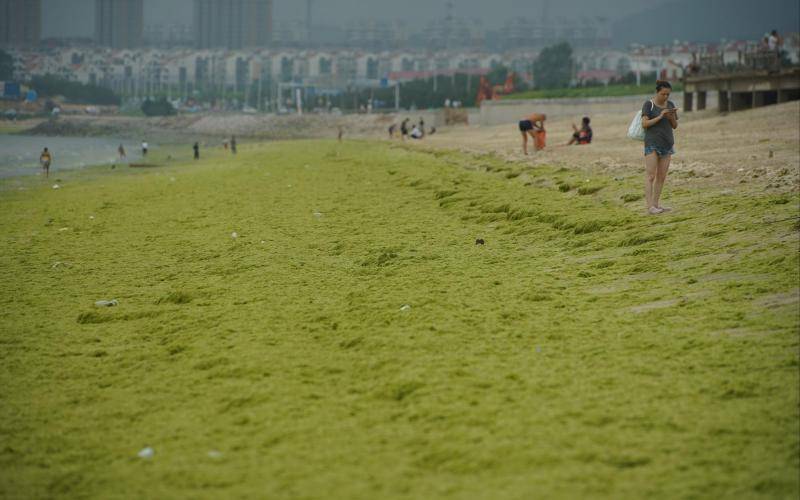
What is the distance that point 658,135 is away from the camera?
12.3 m

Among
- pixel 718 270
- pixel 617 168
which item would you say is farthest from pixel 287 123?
pixel 718 270

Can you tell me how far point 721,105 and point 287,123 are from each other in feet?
352

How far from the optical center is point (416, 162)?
95.7 feet

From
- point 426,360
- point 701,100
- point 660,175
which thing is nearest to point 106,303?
point 426,360

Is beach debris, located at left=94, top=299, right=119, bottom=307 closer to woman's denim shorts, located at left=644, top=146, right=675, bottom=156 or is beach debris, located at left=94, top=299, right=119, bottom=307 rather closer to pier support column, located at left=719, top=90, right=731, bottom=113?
woman's denim shorts, located at left=644, top=146, right=675, bottom=156

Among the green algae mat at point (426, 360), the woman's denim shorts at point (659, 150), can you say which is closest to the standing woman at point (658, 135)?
the woman's denim shorts at point (659, 150)

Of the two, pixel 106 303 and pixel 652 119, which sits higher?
pixel 652 119

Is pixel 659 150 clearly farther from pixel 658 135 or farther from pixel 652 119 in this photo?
pixel 652 119

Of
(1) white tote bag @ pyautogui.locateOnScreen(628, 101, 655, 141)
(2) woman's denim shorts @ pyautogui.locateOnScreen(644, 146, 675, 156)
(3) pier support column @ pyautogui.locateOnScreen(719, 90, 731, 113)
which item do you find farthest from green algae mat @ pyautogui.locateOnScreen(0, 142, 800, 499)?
(3) pier support column @ pyautogui.locateOnScreen(719, 90, 731, 113)

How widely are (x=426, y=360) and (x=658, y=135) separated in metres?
6.46

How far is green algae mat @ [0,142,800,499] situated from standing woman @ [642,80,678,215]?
0.57 m

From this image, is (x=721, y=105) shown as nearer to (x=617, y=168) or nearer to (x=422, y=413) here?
(x=617, y=168)

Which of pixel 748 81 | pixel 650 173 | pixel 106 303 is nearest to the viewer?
pixel 106 303

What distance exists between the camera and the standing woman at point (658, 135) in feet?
40.0
